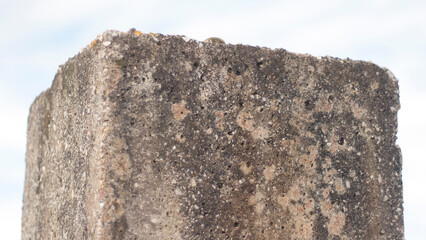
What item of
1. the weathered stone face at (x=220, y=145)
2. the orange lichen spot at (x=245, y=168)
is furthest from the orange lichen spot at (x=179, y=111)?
the orange lichen spot at (x=245, y=168)

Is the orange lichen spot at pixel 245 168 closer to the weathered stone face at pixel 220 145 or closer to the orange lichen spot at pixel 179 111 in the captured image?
the weathered stone face at pixel 220 145

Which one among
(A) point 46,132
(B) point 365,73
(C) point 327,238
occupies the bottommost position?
(C) point 327,238

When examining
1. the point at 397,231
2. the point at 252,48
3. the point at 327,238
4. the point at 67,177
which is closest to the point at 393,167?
the point at 397,231

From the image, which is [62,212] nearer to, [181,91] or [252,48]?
[181,91]

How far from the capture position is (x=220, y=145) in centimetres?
328

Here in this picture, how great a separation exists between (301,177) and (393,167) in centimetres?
67

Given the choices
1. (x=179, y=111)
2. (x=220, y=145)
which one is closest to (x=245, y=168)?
(x=220, y=145)

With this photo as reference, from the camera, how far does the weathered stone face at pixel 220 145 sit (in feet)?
10.2

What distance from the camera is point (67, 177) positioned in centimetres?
362

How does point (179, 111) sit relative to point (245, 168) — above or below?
above

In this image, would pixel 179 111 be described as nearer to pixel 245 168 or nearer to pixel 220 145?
pixel 220 145

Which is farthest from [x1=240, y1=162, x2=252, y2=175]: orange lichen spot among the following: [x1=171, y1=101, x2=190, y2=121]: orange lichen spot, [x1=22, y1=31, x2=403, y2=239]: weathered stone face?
[x1=171, y1=101, x2=190, y2=121]: orange lichen spot

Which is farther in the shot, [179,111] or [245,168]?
[245,168]

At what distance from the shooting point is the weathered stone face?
10.2 ft
